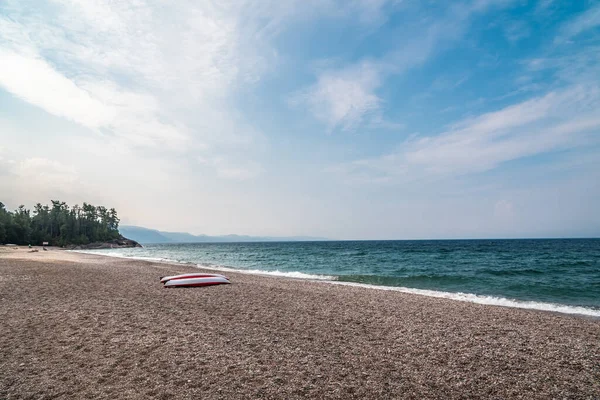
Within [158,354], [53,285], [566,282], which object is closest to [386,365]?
[158,354]

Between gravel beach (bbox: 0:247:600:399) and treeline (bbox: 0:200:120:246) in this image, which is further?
treeline (bbox: 0:200:120:246)

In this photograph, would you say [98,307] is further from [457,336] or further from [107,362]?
[457,336]

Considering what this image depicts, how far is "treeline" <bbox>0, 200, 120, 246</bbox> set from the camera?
91.8 m

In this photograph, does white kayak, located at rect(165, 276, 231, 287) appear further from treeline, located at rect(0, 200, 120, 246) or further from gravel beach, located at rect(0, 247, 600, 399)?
treeline, located at rect(0, 200, 120, 246)

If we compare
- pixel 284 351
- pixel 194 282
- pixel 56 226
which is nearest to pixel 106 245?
pixel 56 226

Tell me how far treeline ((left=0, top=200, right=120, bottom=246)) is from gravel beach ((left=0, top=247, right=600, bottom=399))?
10492cm

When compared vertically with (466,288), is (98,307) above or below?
above

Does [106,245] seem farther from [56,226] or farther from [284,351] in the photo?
[284,351]

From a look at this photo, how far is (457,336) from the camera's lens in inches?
372

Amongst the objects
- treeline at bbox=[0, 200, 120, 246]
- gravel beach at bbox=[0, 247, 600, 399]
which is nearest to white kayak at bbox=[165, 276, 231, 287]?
gravel beach at bbox=[0, 247, 600, 399]

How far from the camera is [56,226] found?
11150 cm

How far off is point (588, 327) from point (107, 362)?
15.5m

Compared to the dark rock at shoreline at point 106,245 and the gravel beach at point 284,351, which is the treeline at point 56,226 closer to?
the dark rock at shoreline at point 106,245

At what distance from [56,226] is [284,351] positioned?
135 m
